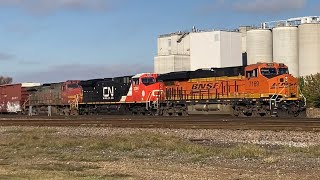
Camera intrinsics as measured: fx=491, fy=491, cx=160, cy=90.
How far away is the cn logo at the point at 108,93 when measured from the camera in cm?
4361

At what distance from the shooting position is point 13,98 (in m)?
56.5

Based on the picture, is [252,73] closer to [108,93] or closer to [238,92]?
[238,92]

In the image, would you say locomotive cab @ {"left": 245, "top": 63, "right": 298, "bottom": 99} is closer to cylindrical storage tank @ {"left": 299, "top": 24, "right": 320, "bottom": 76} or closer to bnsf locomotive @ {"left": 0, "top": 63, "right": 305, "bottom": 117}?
bnsf locomotive @ {"left": 0, "top": 63, "right": 305, "bottom": 117}

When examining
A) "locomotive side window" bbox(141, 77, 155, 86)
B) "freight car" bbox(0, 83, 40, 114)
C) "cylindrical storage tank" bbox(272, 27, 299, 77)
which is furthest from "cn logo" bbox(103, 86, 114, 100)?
"cylindrical storage tank" bbox(272, 27, 299, 77)

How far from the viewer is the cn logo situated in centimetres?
4361

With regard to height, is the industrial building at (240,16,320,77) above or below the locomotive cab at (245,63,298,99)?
above

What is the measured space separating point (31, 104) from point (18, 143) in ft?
121

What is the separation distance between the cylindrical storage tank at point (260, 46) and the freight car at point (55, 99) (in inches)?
1930

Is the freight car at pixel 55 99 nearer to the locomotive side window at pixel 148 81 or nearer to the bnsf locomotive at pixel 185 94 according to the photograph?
the bnsf locomotive at pixel 185 94

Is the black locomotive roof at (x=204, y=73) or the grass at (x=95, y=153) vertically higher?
the black locomotive roof at (x=204, y=73)

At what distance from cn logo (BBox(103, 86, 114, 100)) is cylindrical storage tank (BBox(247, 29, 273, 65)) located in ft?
170

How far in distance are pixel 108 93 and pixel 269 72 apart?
1638 centimetres

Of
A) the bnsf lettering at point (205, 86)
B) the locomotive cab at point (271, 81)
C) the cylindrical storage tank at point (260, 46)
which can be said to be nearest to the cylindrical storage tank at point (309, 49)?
the cylindrical storage tank at point (260, 46)

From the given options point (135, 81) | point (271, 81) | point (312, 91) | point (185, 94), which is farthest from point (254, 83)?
point (312, 91)
